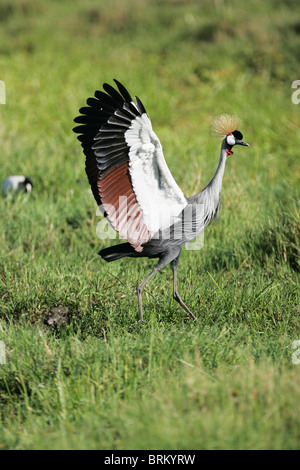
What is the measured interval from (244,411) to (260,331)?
44.5 inches

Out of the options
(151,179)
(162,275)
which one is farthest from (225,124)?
(162,275)

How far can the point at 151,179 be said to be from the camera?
3.35 meters

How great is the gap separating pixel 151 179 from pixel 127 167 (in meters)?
0.15

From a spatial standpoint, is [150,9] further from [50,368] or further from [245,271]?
[50,368]

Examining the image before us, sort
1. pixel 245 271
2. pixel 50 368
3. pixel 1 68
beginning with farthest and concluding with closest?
pixel 1 68 < pixel 245 271 < pixel 50 368

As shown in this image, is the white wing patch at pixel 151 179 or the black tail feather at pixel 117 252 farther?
the black tail feather at pixel 117 252

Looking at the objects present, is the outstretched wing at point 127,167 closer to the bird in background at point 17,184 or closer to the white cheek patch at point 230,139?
the white cheek patch at point 230,139

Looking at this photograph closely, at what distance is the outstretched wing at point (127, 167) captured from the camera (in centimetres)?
316

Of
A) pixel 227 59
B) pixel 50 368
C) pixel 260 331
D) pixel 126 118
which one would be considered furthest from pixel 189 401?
pixel 227 59

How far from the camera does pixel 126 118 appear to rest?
10.4 ft

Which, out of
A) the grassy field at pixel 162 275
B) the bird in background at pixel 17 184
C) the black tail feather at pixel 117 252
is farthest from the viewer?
the bird in background at pixel 17 184

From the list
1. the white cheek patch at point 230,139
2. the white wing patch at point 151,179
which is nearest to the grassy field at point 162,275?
the white wing patch at point 151,179

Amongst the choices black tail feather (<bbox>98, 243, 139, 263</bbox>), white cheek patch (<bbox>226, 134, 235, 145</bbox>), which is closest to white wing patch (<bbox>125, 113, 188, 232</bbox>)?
black tail feather (<bbox>98, 243, 139, 263</bbox>)

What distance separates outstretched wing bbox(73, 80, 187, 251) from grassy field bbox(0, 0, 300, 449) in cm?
57
